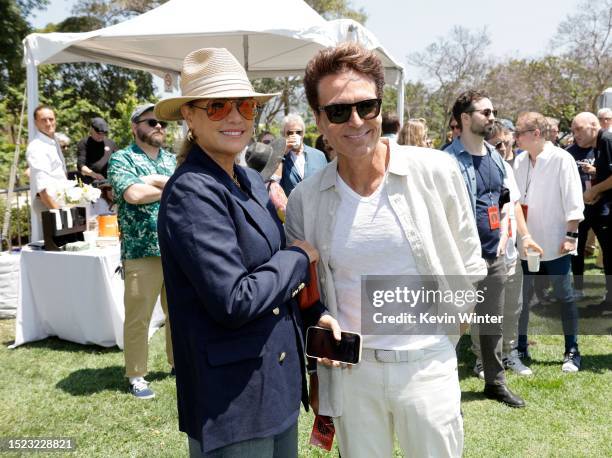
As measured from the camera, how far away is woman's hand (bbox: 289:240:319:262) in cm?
178

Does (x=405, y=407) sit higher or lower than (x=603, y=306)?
higher

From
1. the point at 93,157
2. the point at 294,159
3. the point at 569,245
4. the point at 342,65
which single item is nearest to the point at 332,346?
the point at 342,65

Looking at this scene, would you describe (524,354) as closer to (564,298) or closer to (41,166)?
(564,298)

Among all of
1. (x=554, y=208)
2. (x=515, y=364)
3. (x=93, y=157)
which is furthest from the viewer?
(x=93, y=157)

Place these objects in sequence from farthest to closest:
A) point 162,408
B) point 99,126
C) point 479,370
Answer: point 99,126 < point 479,370 < point 162,408

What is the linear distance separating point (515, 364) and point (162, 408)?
2806 mm

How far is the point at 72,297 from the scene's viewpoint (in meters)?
5.03

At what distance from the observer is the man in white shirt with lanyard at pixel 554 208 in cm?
460

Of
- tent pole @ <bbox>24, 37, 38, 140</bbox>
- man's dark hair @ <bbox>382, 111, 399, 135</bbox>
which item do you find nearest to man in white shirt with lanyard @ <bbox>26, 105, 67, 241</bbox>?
tent pole @ <bbox>24, 37, 38, 140</bbox>

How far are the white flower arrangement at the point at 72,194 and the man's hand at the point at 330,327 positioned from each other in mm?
3981

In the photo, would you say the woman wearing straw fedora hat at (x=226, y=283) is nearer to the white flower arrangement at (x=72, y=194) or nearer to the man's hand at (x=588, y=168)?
the white flower arrangement at (x=72, y=194)

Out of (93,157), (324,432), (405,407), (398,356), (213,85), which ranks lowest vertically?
(324,432)

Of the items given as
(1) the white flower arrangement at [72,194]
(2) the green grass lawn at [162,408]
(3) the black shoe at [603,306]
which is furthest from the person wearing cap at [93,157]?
(3) the black shoe at [603,306]

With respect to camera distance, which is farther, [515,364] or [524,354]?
[524,354]
